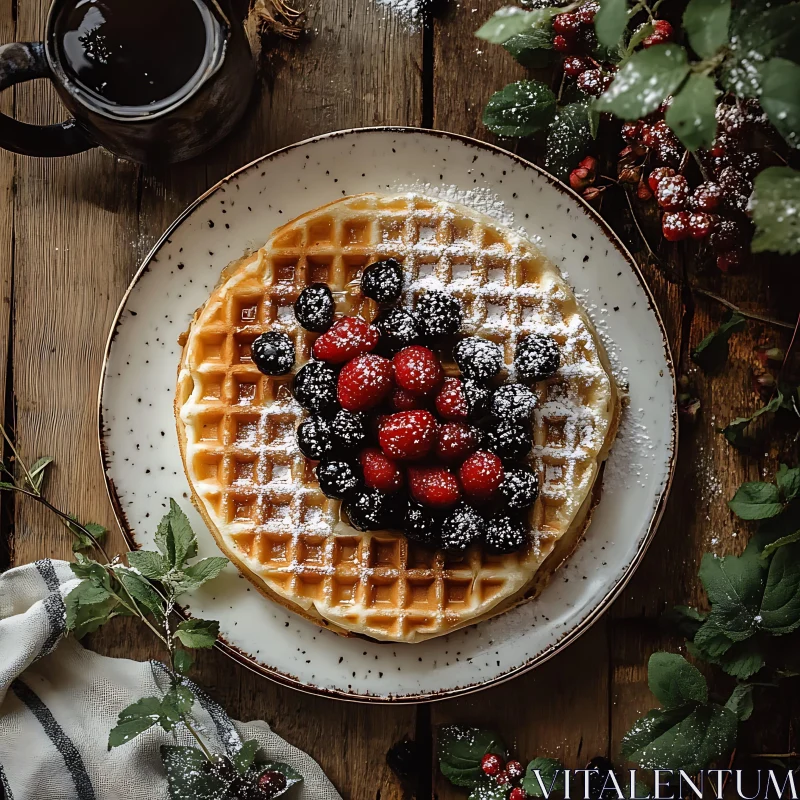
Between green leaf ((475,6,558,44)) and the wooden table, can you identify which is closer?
green leaf ((475,6,558,44))

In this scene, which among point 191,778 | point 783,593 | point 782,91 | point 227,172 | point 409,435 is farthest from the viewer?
point 227,172

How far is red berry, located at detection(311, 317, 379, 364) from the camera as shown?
1.70m

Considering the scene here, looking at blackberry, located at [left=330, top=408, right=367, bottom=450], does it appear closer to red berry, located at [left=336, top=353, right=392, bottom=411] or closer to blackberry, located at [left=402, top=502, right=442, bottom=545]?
red berry, located at [left=336, top=353, right=392, bottom=411]

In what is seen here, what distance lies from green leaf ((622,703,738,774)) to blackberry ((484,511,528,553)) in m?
0.54

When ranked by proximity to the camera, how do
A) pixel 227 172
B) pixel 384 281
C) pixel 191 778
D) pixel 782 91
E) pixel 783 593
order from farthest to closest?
pixel 227 172 < pixel 191 778 < pixel 783 593 < pixel 384 281 < pixel 782 91

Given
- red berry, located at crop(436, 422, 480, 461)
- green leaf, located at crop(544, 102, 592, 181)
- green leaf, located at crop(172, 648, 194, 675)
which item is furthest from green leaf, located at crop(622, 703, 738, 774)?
green leaf, located at crop(544, 102, 592, 181)

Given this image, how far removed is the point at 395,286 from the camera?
175cm

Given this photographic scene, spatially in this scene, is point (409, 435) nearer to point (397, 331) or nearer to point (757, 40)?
point (397, 331)

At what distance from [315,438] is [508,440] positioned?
0.40m

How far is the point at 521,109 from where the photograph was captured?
1943 millimetres

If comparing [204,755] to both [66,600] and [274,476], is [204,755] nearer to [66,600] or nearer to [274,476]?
[66,600]

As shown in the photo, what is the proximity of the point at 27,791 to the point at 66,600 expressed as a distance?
46cm

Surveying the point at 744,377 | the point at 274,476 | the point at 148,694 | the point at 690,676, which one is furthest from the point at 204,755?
the point at 744,377

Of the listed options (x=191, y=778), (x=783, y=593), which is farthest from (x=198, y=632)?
(x=783, y=593)
